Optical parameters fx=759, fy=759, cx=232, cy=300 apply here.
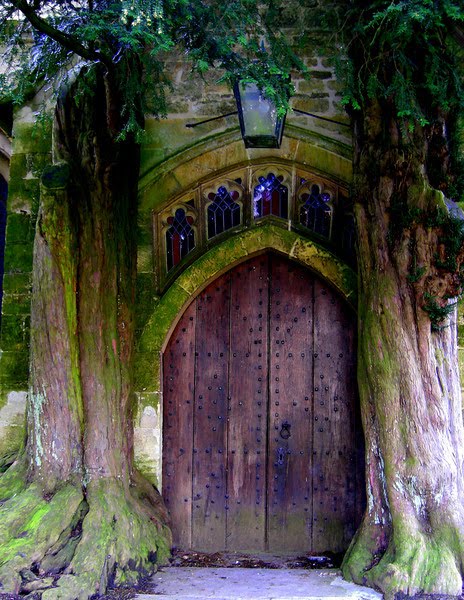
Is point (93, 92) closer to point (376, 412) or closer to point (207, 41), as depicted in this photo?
point (207, 41)

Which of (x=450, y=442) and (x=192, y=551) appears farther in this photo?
(x=192, y=551)

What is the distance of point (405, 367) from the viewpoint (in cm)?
453

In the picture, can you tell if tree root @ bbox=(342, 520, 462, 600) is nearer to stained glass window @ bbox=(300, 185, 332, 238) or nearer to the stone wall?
stained glass window @ bbox=(300, 185, 332, 238)

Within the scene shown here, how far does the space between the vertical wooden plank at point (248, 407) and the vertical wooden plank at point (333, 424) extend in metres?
0.38

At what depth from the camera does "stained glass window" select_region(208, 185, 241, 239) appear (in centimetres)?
564

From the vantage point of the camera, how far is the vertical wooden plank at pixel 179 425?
17.9ft

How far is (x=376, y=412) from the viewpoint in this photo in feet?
15.2

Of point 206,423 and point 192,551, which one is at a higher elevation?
point 206,423

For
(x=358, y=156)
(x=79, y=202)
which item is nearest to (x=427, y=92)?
(x=358, y=156)

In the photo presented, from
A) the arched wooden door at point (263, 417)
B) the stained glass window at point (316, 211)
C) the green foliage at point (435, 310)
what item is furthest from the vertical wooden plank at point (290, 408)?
the green foliage at point (435, 310)

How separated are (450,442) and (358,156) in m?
1.89

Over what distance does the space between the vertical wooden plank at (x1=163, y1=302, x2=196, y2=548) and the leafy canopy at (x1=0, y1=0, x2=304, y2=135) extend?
67.2 inches

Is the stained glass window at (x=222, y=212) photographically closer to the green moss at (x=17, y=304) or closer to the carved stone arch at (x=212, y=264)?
the carved stone arch at (x=212, y=264)

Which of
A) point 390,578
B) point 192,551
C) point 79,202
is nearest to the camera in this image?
point 390,578
